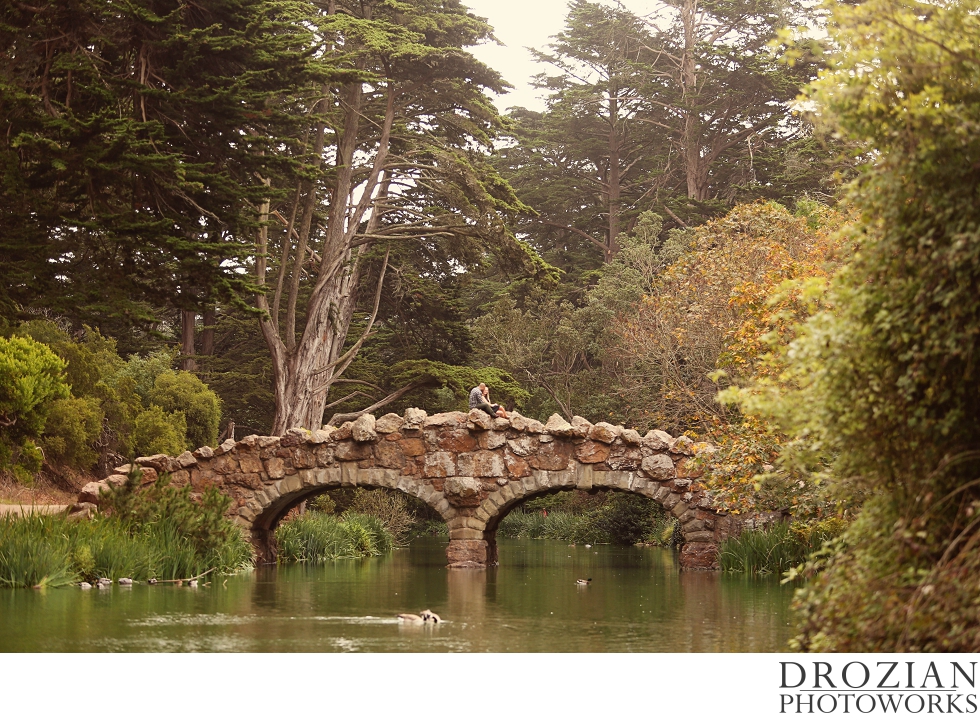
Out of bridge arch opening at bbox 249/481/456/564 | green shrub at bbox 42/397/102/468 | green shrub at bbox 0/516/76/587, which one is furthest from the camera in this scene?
green shrub at bbox 42/397/102/468

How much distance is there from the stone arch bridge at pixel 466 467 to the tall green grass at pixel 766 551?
1.89 feet

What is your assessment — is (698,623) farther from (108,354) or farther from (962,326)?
(108,354)

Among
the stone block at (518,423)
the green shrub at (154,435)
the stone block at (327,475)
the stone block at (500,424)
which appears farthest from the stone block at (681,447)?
the green shrub at (154,435)

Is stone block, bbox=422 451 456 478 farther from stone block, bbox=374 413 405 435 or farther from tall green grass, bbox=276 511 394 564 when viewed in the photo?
tall green grass, bbox=276 511 394 564

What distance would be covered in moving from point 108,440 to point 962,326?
2106 centimetres

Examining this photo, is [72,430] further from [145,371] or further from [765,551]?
[765,551]

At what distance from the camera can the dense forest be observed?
6.27 metres

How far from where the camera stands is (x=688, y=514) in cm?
1752

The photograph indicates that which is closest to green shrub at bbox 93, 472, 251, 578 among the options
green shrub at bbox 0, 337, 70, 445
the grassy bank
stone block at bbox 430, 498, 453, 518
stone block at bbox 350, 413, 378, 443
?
the grassy bank

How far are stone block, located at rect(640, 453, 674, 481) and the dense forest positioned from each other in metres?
1.26

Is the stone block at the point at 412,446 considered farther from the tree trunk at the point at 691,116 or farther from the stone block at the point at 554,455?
the tree trunk at the point at 691,116

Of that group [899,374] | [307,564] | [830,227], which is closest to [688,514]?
[830,227]

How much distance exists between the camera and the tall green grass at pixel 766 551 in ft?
54.0
